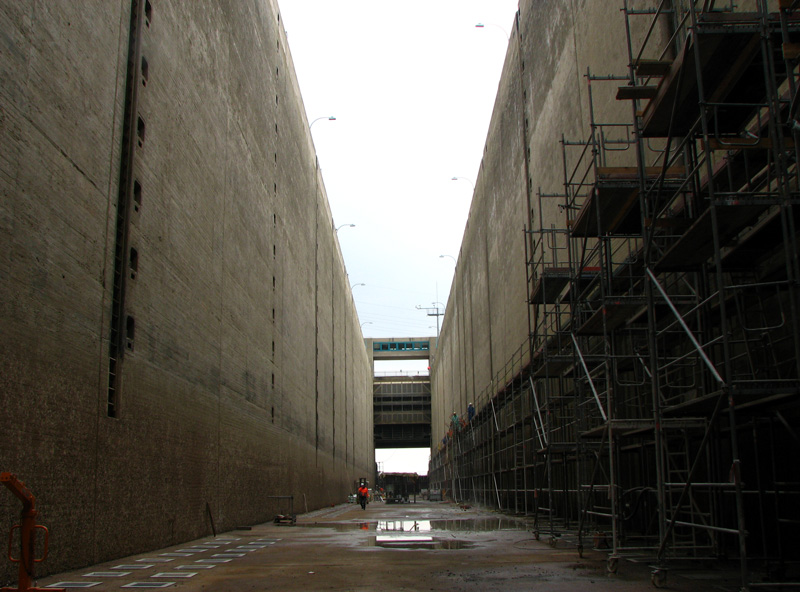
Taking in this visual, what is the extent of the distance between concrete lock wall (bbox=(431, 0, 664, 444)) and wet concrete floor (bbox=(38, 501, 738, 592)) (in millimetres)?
8005

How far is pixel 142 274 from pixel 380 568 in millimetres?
6734

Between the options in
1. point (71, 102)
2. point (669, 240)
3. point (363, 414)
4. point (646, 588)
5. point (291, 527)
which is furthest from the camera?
point (363, 414)

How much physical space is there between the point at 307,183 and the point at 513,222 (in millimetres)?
13095

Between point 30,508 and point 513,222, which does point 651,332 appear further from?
point 513,222

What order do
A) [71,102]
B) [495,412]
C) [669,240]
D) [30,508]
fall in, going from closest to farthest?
[30,508]
[71,102]
[669,240]
[495,412]

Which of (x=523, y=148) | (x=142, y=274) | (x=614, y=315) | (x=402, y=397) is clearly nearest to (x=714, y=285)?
(x=614, y=315)

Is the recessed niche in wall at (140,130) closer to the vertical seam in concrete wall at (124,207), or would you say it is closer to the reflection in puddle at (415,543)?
the vertical seam in concrete wall at (124,207)

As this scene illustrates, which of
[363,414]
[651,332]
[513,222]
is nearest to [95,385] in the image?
[651,332]

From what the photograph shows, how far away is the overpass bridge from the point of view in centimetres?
9012

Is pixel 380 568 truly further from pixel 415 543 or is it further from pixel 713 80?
pixel 713 80

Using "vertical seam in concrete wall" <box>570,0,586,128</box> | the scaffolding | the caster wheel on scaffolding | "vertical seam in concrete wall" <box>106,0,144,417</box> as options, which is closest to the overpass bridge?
"vertical seam in concrete wall" <box>570,0,586,128</box>

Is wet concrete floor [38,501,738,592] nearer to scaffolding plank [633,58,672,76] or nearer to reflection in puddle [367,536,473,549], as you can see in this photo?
reflection in puddle [367,536,473,549]

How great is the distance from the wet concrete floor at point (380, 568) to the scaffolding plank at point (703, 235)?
392 centimetres

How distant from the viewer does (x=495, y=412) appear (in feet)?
110
